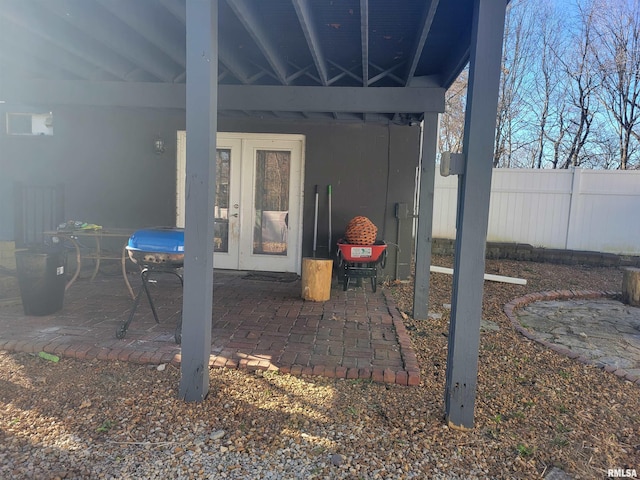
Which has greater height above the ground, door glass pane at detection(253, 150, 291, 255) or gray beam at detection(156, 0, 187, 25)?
gray beam at detection(156, 0, 187, 25)

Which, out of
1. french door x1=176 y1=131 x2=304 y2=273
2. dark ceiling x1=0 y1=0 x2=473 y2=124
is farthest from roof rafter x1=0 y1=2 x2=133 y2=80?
french door x1=176 y1=131 x2=304 y2=273

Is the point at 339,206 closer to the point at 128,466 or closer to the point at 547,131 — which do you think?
the point at 128,466

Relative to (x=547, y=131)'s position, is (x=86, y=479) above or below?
below

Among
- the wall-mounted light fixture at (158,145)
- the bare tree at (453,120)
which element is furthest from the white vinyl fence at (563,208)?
the bare tree at (453,120)

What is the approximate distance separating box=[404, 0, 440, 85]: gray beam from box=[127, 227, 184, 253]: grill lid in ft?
8.23

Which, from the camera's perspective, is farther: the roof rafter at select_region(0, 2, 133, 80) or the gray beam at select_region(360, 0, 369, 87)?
the roof rafter at select_region(0, 2, 133, 80)

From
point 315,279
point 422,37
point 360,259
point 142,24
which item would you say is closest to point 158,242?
point 142,24

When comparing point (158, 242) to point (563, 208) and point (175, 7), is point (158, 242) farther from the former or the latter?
point (563, 208)

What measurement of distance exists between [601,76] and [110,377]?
15.8m

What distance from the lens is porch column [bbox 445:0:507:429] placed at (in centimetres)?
232

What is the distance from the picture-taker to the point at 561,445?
2309 mm

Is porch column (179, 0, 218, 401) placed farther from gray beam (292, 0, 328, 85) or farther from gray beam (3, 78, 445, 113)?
gray beam (3, 78, 445, 113)

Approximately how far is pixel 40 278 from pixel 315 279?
9.21ft

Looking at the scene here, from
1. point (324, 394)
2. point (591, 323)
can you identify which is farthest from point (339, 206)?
point (324, 394)
